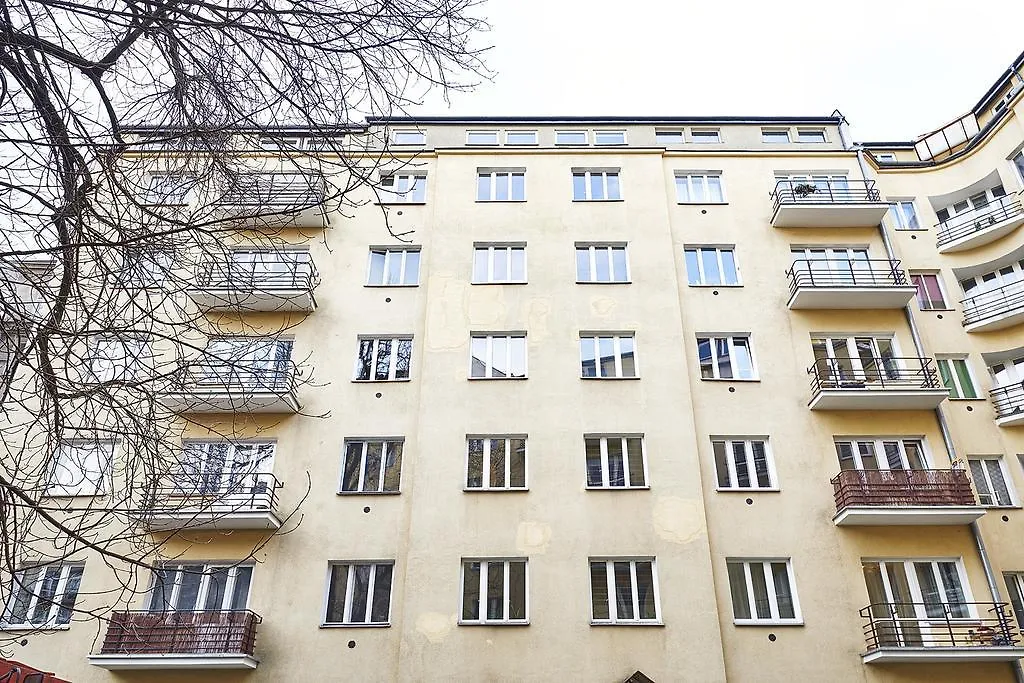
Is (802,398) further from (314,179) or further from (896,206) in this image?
(314,179)

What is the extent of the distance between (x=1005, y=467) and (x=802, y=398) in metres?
5.45

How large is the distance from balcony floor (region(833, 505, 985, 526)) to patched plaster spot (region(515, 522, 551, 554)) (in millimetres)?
6790

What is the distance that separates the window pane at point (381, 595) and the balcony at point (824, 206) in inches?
580

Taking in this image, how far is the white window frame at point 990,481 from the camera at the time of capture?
18.7 meters

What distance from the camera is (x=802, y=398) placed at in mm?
19359

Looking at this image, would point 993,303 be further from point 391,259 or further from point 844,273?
point 391,259

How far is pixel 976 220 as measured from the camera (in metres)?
22.8

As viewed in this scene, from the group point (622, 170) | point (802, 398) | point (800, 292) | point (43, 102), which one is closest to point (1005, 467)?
point (802, 398)

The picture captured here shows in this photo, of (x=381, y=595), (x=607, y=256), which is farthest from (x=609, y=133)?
(x=381, y=595)

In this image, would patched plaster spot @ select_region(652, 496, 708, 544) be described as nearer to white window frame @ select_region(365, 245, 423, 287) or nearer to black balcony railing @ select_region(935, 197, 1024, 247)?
white window frame @ select_region(365, 245, 423, 287)

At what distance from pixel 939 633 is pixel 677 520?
5948 mm

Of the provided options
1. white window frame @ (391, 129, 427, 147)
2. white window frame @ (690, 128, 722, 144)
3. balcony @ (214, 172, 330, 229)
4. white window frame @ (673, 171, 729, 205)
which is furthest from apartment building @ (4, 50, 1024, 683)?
balcony @ (214, 172, 330, 229)

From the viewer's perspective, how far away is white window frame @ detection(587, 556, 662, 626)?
16094 mm

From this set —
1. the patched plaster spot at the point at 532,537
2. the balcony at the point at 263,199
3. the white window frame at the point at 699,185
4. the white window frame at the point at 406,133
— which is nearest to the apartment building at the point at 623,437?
the patched plaster spot at the point at 532,537
